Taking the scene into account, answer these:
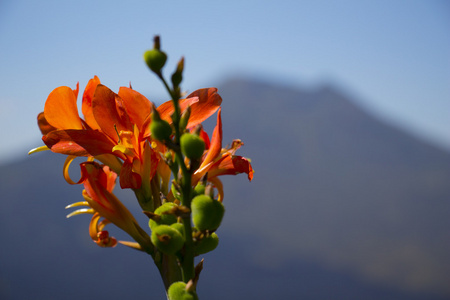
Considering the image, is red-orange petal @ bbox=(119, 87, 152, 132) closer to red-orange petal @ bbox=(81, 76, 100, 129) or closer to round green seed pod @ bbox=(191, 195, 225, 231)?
red-orange petal @ bbox=(81, 76, 100, 129)

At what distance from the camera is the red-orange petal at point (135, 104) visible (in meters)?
0.40

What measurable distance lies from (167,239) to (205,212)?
0.12 ft

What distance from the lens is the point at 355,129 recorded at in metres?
14.1

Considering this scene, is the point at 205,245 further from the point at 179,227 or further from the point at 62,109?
the point at 62,109

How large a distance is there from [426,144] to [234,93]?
21.3 feet

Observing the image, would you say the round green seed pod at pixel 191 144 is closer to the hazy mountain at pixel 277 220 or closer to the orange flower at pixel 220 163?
the orange flower at pixel 220 163

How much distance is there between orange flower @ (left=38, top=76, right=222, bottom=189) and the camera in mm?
397

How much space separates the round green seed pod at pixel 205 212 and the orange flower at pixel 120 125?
5.4 inches

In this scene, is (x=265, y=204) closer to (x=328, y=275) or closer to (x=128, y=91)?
(x=328, y=275)

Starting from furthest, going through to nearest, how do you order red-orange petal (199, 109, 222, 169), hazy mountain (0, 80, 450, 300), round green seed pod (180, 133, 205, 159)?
hazy mountain (0, 80, 450, 300) < red-orange petal (199, 109, 222, 169) < round green seed pod (180, 133, 205, 159)

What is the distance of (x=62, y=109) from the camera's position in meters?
0.42

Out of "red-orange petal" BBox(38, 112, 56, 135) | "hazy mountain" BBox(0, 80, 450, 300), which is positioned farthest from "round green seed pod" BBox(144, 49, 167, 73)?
"hazy mountain" BBox(0, 80, 450, 300)

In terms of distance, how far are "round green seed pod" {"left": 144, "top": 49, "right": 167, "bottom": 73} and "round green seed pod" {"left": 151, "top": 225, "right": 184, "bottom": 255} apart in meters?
0.11

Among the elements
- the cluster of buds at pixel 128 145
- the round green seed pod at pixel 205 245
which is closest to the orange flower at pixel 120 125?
the cluster of buds at pixel 128 145
